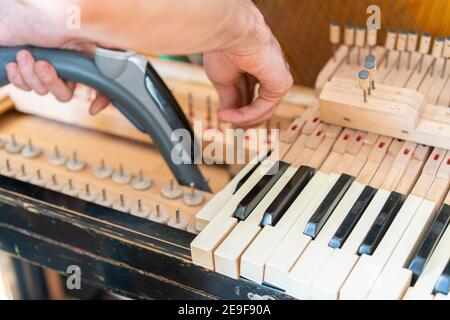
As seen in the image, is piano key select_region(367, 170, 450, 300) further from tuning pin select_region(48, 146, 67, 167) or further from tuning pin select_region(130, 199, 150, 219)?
tuning pin select_region(48, 146, 67, 167)

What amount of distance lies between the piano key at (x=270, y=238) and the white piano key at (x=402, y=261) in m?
0.21

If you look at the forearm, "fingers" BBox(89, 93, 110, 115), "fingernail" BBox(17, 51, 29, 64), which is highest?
the forearm

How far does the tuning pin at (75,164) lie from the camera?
65.6 inches

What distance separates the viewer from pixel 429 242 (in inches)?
47.4

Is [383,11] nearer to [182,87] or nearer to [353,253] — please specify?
[182,87]

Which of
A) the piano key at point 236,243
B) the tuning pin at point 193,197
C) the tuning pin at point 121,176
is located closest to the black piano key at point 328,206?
the piano key at point 236,243

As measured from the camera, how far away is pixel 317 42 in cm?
183

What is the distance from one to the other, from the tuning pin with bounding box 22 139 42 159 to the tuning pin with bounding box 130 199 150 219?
1.39 ft

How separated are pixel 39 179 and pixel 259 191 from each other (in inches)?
24.5

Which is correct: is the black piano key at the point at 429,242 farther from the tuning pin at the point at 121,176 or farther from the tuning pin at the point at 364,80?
the tuning pin at the point at 121,176

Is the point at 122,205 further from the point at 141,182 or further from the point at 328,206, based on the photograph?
the point at 328,206

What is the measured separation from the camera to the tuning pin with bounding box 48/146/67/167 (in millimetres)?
1697

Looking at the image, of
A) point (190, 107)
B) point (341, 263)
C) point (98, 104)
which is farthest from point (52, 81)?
point (341, 263)

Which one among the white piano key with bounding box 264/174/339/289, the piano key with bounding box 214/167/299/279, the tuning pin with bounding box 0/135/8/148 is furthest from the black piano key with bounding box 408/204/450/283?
the tuning pin with bounding box 0/135/8/148
